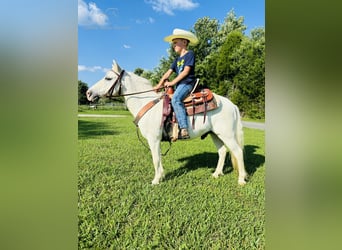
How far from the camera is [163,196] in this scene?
1497 mm

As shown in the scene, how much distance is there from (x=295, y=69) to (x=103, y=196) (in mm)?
1195

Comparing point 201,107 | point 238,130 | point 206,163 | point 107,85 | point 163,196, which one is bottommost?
point 163,196

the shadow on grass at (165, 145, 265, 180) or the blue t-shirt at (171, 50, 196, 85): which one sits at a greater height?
the blue t-shirt at (171, 50, 196, 85)

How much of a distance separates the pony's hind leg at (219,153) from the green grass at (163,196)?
4 centimetres

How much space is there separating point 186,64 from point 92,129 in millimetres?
682

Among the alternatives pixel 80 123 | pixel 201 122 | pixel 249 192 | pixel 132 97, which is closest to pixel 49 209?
pixel 80 123

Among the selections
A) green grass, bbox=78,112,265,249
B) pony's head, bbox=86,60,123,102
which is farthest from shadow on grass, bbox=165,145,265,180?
pony's head, bbox=86,60,123,102

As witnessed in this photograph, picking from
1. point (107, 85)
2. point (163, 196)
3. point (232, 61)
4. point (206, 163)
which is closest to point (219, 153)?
point (206, 163)

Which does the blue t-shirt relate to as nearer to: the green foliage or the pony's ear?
the green foliage

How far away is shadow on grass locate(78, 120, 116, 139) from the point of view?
1.47 metres

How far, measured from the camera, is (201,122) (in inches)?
60.8

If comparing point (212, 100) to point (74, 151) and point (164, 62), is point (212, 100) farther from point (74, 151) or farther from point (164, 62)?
point (74, 151)

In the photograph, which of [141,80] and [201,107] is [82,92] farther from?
[201,107]

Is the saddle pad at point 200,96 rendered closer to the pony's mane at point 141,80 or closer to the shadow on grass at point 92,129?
the pony's mane at point 141,80
